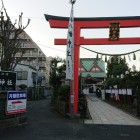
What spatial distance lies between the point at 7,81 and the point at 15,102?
5.15ft

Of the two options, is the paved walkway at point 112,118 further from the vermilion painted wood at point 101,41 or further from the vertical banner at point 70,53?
the vermilion painted wood at point 101,41

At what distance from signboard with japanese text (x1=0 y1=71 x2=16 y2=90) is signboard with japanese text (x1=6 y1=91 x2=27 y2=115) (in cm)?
104

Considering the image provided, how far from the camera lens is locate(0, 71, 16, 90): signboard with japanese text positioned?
14.1 metres

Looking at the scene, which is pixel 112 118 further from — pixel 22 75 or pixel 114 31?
pixel 22 75

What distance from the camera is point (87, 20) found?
17.8 m

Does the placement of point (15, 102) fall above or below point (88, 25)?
below

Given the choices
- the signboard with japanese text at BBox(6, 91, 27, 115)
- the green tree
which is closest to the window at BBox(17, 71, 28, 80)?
the green tree

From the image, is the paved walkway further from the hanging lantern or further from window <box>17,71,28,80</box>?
window <box>17,71,28,80</box>

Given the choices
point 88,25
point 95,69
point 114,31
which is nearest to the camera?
point 114,31

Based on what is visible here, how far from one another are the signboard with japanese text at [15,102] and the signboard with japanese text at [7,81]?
104cm

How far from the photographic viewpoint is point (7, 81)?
14.4m

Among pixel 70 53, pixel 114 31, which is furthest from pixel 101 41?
pixel 70 53

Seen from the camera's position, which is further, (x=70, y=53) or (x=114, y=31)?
(x=114, y=31)

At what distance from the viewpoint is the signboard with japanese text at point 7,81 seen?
14.1 m
